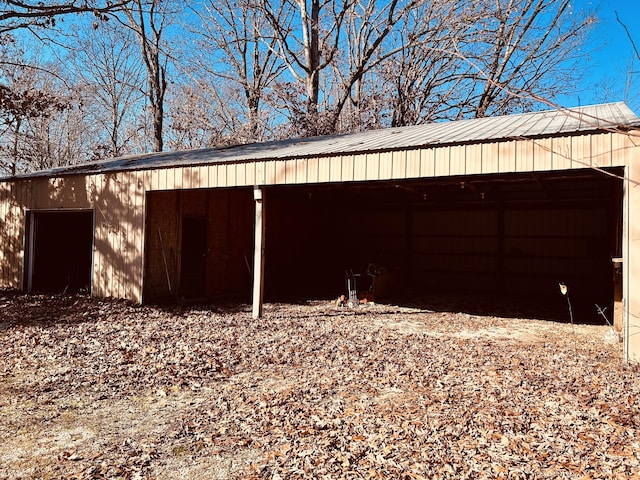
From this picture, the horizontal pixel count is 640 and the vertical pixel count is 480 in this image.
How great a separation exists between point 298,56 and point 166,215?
45.7 ft

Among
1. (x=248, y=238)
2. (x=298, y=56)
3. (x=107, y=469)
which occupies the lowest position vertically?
(x=107, y=469)

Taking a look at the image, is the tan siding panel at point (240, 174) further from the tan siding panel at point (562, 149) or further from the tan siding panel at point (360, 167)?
the tan siding panel at point (562, 149)

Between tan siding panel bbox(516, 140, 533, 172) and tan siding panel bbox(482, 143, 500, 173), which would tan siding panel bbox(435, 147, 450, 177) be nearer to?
tan siding panel bbox(482, 143, 500, 173)

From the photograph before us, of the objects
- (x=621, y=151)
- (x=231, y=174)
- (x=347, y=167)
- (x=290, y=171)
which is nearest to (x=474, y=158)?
(x=621, y=151)

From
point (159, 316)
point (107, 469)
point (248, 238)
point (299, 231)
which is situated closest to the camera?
point (107, 469)

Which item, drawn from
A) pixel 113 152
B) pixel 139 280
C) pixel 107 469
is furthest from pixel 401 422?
pixel 113 152

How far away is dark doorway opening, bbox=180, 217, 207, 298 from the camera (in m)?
10.6

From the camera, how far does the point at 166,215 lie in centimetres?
1008

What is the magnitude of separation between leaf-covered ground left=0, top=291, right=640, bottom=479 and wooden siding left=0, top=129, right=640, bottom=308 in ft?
7.09

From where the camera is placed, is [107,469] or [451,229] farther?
[451,229]

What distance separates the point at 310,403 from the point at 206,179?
5.69 metres

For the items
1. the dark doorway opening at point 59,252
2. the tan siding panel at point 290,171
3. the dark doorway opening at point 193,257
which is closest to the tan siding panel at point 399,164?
the tan siding panel at point 290,171

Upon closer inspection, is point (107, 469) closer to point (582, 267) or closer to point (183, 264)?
point (183, 264)

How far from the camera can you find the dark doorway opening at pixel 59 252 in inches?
444
